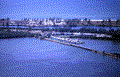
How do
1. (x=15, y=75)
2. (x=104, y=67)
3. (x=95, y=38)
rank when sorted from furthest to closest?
(x=95, y=38) < (x=104, y=67) < (x=15, y=75)

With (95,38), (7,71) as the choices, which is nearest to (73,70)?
(7,71)

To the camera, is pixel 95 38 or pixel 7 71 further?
pixel 95 38

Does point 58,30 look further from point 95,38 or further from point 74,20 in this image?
point 95,38

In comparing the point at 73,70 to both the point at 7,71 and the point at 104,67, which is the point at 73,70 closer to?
the point at 104,67

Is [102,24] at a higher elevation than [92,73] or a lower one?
higher

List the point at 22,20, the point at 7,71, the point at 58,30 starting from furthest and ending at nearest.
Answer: the point at 22,20 < the point at 58,30 < the point at 7,71

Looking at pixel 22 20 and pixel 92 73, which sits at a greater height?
pixel 22 20

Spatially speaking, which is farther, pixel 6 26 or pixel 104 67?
pixel 6 26

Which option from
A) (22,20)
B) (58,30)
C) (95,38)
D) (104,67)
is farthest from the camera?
(22,20)

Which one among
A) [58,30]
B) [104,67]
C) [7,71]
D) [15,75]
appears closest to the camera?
[15,75]

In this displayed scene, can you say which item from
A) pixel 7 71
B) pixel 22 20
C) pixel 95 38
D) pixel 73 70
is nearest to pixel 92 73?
pixel 73 70
